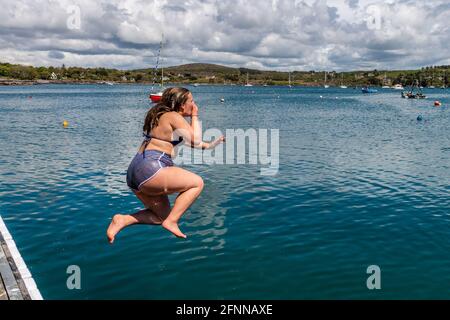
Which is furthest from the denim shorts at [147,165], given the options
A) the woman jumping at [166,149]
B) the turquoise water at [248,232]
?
the turquoise water at [248,232]

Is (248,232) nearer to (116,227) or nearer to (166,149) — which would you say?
(116,227)

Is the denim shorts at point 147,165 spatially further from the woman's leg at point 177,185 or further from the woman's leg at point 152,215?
the woman's leg at point 152,215

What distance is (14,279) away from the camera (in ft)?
26.0

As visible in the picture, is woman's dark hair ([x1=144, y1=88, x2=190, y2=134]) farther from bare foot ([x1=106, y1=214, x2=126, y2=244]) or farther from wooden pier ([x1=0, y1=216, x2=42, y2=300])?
wooden pier ([x1=0, y1=216, x2=42, y2=300])

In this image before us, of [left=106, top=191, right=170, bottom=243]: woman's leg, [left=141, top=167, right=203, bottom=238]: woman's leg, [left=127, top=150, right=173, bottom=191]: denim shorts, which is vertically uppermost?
[left=127, top=150, right=173, bottom=191]: denim shorts

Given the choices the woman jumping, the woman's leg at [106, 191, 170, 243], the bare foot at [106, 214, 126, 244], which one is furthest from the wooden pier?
the woman jumping

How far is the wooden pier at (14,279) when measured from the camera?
740cm

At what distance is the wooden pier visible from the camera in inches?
291

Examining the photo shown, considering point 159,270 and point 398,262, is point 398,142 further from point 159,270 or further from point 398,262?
point 159,270

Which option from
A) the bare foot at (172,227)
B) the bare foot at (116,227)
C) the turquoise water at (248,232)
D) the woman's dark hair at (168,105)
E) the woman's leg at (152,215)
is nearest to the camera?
the woman's dark hair at (168,105)

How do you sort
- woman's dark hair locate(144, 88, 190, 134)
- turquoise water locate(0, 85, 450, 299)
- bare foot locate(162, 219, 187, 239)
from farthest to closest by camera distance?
1. turquoise water locate(0, 85, 450, 299)
2. bare foot locate(162, 219, 187, 239)
3. woman's dark hair locate(144, 88, 190, 134)

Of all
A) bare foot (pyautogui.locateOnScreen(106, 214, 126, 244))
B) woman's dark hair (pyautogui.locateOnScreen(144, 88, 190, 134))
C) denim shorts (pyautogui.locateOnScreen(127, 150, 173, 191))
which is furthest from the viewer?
bare foot (pyautogui.locateOnScreen(106, 214, 126, 244))

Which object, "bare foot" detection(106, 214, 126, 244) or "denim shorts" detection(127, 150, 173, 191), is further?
"bare foot" detection(106, 214, 126, 244)

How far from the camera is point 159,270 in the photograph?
10391 mm
